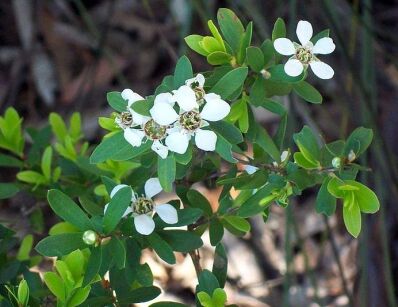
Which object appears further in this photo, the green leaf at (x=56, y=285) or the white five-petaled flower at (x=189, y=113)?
the green leaf at (x=56, y=285)

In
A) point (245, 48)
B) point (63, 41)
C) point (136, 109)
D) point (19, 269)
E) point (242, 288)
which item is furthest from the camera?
point (63, 41)

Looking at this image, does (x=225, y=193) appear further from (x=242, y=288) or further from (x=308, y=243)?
(x=308, y=243)

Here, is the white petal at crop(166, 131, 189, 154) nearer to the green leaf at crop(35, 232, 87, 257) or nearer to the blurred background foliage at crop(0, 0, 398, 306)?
the green leaf at crop(35, 232, 87, 257)

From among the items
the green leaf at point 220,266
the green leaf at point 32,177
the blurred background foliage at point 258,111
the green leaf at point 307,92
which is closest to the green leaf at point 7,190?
the green leaf at point 32,177

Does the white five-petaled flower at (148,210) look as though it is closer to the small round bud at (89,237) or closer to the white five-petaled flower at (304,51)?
the small round bud at (89,237)

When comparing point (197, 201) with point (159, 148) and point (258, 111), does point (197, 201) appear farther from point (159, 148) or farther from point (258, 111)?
point (258, 111)

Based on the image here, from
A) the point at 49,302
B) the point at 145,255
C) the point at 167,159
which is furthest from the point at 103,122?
the point at 145,255
